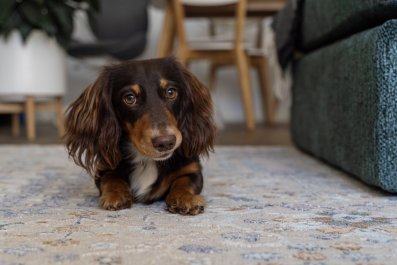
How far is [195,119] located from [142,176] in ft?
0.70

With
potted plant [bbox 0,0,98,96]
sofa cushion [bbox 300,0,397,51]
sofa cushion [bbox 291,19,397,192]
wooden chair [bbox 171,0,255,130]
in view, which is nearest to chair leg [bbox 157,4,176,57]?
wooden chair [bbox 171,0,255,130]

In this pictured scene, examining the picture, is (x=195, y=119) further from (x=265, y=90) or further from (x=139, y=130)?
(x=265, y=90)

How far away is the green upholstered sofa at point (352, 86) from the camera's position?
1392mm

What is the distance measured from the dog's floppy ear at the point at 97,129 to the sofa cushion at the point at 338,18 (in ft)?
2.52

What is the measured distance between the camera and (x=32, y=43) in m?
2.97

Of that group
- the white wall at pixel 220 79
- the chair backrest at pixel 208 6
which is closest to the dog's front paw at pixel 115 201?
the chair backrest at pixel 208 6

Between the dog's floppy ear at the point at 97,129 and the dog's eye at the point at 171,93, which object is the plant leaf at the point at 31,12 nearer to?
the dog's floppy ear at the point at 97,129

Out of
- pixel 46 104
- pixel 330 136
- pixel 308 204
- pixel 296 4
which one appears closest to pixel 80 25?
pixel 46 104

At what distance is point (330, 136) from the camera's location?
192 centimetres

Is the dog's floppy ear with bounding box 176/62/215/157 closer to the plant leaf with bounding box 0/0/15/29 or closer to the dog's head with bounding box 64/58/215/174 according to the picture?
the dog's head with bounding box 64/58/215/174

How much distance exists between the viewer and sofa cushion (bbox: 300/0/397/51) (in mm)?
1461

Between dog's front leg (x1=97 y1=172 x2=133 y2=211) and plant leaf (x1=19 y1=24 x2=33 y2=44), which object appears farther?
plant leaf (x1=19 y1=24 x2=33 y2=44)

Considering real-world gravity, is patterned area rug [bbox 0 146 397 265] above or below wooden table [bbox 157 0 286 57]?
below

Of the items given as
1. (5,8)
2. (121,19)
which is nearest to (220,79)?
(121,19)
